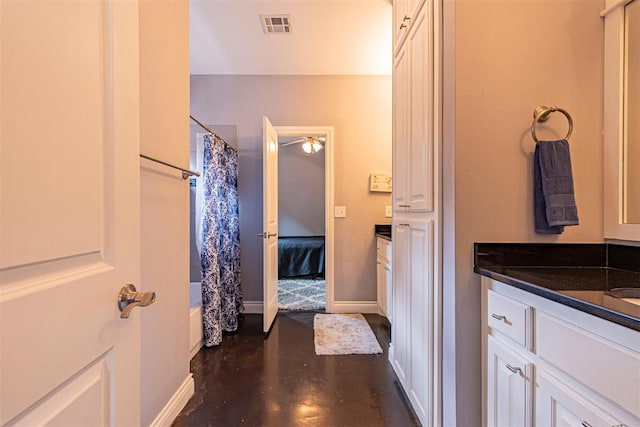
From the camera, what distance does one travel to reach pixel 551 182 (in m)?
1.21

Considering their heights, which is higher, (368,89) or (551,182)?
(368,89)

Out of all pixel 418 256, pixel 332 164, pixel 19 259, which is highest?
pixel 332 164

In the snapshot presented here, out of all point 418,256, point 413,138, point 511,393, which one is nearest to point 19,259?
point 511,393

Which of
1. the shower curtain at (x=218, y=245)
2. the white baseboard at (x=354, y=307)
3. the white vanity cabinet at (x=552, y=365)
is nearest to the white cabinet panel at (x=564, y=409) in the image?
the white vanity cabinet at (x=552, y=365)

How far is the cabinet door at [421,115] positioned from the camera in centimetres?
147

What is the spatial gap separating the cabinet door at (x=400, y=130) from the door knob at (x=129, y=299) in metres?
1.48

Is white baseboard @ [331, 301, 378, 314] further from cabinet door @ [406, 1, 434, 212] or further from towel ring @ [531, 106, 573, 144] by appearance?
towel ring @ [531, 106, 573, 144]

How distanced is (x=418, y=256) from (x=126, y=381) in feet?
4.48

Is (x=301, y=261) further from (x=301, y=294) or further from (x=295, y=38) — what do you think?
(x=295, y=38)

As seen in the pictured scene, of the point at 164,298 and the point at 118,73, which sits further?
the point at 164,298

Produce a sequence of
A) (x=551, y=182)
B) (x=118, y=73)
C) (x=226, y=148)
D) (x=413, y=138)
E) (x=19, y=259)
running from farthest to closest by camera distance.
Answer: (x=226, y=148) → (x=413, y=138) → (x=551, y=182) → (x=118, y=73) → (x=19, y=259)

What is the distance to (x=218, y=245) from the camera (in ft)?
8.52

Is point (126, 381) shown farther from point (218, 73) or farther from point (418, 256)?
point (218, 73)

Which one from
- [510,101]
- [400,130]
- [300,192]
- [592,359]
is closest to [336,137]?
[400,130]
